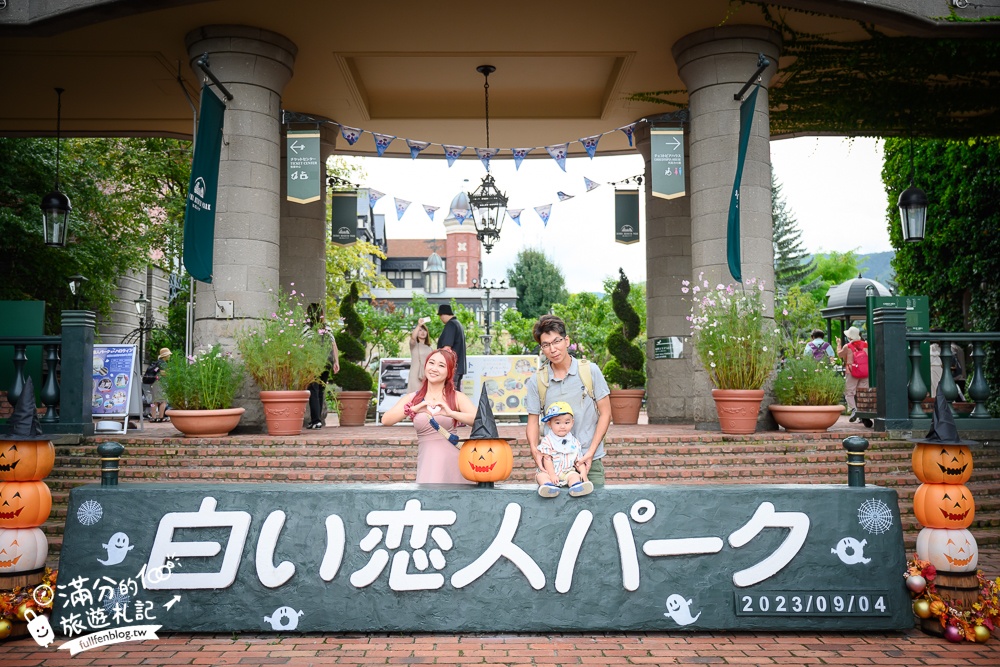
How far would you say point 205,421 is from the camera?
9.03 m

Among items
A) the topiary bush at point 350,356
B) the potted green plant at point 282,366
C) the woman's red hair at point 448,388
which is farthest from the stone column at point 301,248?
the woman's red hair at point 448,388

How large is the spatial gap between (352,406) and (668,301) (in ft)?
18.4

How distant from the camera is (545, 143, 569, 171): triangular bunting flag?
15.1 metres

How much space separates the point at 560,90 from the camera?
1367 centimetres

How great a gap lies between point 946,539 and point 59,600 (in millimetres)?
5319

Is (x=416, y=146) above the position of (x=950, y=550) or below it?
above

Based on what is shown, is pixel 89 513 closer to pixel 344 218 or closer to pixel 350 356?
pixel 350 356

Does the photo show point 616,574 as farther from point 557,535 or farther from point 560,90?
point 560,90

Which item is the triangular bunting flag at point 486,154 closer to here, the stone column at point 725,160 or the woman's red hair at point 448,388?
the stone column at point 725,160

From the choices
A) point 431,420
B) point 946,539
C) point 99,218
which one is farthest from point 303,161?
point 99,218

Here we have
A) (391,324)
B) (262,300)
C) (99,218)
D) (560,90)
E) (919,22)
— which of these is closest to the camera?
(919,22)

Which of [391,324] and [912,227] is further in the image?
[391,324]

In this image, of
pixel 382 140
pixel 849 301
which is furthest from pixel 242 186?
pixel 849 301

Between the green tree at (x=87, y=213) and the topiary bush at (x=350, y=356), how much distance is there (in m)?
8.39
